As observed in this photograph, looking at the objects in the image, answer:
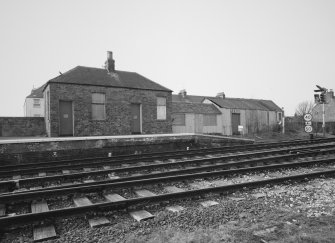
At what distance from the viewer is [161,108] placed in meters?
22.2

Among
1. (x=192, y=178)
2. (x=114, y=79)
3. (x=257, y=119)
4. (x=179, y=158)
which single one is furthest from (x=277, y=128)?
(x=192, y=178)

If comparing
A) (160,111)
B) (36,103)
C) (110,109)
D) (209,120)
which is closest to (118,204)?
(110,109)

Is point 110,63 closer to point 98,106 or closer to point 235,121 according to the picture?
point 98,106

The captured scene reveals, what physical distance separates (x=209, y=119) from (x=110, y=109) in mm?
14079

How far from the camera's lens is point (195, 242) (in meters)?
3.03

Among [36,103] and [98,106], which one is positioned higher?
[36,103]

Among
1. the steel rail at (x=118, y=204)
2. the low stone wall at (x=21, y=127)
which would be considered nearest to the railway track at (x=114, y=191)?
the steel rail at (x=118, y=204)

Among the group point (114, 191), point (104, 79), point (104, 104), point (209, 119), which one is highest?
point (104, 79)

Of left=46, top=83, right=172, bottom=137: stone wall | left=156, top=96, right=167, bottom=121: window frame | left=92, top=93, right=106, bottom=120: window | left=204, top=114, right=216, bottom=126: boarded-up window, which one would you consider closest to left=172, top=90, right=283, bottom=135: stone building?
left=204, top=114, right=216, bottom=126: boarded-up window

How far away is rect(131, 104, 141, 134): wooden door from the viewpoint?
813 inches

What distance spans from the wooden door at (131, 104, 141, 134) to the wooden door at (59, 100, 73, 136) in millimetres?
5126

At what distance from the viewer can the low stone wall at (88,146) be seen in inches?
411

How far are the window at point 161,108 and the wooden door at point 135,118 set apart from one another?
200 centimetres

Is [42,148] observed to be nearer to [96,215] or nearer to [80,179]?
[80,179]
